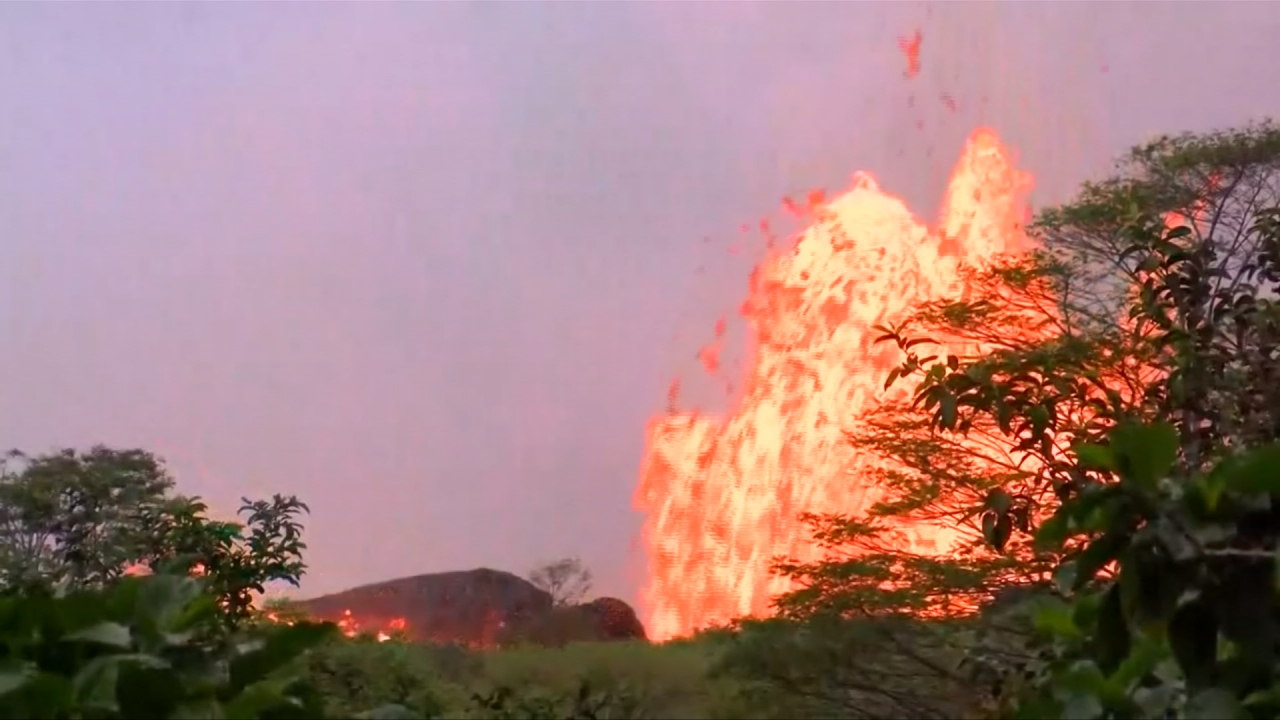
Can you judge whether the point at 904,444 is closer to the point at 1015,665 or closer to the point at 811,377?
the point at 811,377

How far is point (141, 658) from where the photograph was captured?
3.36 feet

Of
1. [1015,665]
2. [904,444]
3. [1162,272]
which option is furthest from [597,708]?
[904,444]

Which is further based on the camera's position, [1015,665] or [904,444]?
[904,444]

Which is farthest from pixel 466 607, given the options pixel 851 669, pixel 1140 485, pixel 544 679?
pixel 1140 485

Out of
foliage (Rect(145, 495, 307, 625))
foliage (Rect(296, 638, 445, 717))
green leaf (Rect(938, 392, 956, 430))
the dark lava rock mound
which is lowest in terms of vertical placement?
foliage (Rect(296, 638, 445, 717))

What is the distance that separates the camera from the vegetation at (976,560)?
3.52 feet

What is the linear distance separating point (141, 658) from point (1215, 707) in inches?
35.6

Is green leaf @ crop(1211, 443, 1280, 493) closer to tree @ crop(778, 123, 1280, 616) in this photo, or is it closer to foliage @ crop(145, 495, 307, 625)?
tree @ crop(778, 123, 1280, 616)

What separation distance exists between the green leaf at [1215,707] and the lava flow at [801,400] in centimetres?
989

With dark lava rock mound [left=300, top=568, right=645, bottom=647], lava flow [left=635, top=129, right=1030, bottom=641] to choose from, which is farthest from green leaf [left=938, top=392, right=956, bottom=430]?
dark lava rock mound [left=300, top=568, right=645, bottom=647]

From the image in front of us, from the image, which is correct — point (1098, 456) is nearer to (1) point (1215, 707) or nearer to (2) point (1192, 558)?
(2) point (1192, 558)

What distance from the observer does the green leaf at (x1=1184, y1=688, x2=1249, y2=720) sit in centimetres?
108

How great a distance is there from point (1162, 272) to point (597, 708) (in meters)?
2.27

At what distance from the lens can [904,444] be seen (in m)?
9.92
